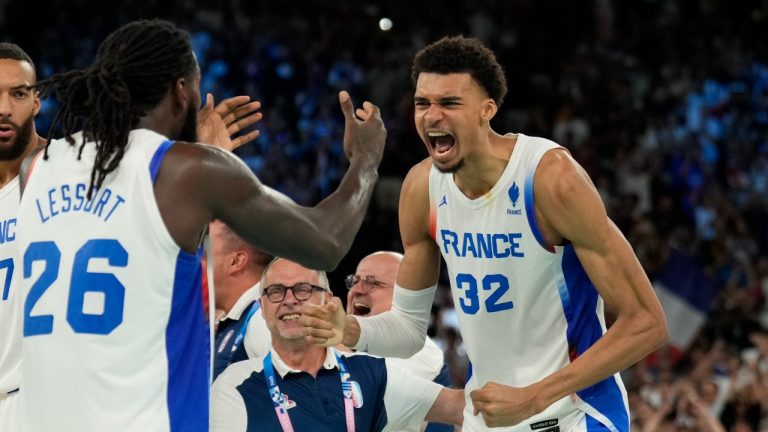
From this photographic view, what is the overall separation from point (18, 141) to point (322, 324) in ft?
5.30

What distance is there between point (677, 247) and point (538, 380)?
35.0ft

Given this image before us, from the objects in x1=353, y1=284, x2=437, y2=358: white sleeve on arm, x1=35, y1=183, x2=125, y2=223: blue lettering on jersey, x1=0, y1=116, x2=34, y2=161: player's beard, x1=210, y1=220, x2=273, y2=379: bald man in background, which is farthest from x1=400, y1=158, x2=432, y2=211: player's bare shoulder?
x1=35, y1=183, x2=125, y2=223: blue lettering on jersey

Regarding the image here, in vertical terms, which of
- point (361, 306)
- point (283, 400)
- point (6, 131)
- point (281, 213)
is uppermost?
point (6, 131)

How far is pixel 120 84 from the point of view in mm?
3738

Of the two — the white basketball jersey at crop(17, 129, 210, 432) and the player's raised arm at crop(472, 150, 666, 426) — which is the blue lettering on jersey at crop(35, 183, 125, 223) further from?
the player's raised arm at crop(472, 150, 666, 426)

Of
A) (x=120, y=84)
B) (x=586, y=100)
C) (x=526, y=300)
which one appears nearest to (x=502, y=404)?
(x=526, y=300)

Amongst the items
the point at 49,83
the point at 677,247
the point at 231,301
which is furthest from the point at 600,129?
the point at 49,83

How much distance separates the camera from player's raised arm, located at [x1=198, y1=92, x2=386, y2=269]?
3.63 meters

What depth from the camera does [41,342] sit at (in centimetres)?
366

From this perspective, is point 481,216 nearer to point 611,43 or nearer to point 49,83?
point 49,83

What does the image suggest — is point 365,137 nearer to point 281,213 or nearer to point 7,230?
point 281,213

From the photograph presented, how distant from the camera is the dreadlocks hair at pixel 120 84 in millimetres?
3697

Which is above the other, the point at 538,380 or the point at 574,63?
the point at 574,63

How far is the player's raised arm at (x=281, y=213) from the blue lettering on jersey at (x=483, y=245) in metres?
0.90
